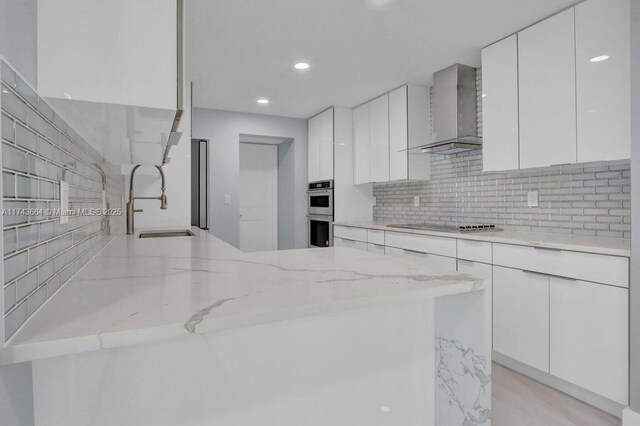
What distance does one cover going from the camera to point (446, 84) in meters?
3.31

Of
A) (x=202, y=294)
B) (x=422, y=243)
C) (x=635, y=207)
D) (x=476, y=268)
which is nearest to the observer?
(x=202, y=294)

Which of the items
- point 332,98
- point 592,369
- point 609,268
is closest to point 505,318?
point 592,369

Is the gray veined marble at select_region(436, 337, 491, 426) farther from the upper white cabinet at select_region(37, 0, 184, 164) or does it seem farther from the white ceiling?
the white ceiling

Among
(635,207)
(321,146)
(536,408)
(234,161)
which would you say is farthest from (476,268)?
(234,161)

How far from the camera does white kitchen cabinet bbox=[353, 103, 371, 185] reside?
450 centimetres

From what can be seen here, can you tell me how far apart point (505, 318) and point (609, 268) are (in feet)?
2.48

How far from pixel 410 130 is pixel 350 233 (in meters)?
1.35

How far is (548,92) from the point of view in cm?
246

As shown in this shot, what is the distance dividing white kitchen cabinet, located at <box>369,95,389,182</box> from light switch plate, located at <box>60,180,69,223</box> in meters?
3.47

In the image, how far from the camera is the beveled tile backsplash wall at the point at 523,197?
233cm

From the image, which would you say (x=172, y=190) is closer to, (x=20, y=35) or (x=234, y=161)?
(x=234, y=161)

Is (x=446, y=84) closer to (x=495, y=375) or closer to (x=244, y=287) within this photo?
(x=495, y=375)

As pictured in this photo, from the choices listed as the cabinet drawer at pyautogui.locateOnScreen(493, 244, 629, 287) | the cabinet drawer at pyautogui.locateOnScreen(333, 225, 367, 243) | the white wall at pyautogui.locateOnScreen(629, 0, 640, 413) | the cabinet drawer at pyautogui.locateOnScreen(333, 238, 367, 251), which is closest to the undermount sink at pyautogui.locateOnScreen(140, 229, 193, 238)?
the cabinet drawer at pyautogui.locateOnScreen(333, 238, 367, 251)

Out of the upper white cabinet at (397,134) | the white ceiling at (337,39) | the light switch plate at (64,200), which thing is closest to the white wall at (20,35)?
the light switch plate at (64,200)
